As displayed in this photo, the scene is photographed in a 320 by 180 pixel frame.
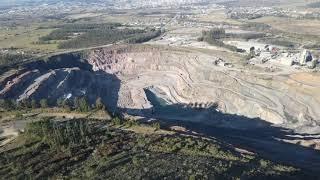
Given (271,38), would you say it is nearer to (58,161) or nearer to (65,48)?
(65,48)

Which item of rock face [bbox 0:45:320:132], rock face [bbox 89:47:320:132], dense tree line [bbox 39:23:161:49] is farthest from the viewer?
dense tree line [bbox 39:23:161:49]

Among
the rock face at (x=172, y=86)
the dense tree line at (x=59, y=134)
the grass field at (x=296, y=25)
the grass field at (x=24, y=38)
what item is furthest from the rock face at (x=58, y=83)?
the grass field at (x=296, y=25)

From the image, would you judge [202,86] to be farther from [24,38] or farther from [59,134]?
[24,38]

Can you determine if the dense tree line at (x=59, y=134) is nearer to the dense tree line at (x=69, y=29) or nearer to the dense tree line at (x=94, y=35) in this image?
the dense tree line at (x=94, y=35)

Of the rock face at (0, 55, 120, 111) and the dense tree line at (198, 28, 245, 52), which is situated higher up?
the dense tree line at (198, 28, 245, 52)

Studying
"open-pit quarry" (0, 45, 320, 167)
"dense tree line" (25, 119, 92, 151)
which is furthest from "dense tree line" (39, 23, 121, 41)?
"dense tree line" (25, 119, 92, 151)

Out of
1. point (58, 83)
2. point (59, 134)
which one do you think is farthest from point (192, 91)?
point (59, 134)

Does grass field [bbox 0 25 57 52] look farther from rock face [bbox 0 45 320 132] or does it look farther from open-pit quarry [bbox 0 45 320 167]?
rock face [bbox 0 45 320 132]
